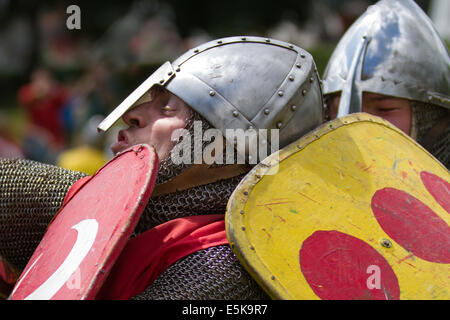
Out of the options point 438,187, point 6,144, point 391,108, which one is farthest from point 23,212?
point 6,144

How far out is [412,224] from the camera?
2629 mm

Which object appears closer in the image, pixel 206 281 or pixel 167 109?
pixel 206 281

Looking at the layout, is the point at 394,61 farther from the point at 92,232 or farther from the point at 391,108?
the point at 92,232

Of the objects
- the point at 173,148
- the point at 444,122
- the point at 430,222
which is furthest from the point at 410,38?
the point at 173,148

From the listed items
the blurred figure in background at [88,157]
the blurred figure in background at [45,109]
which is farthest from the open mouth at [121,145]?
the blurred figure in background at [45,109]

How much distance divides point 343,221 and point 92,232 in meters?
0.91

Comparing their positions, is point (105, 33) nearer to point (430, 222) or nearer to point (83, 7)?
point (83, 7)

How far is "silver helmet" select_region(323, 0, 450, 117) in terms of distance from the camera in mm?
3699

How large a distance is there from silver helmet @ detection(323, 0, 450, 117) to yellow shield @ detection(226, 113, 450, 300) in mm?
866

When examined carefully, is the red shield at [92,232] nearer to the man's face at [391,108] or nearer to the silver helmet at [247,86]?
the silver helmet at [247,86]

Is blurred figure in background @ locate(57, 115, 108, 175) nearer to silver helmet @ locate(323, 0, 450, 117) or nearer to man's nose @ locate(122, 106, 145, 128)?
silver helmet @ locate(323, 0, 450, 117)

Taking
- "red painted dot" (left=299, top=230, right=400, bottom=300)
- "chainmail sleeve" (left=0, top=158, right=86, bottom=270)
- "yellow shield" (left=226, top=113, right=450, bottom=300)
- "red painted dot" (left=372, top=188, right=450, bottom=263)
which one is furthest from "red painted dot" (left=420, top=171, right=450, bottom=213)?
"chainmail sleeve" (left=0, top=158, right=86, bottom=270)

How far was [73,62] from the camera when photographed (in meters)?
17.1

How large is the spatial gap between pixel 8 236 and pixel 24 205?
16 centimetres
